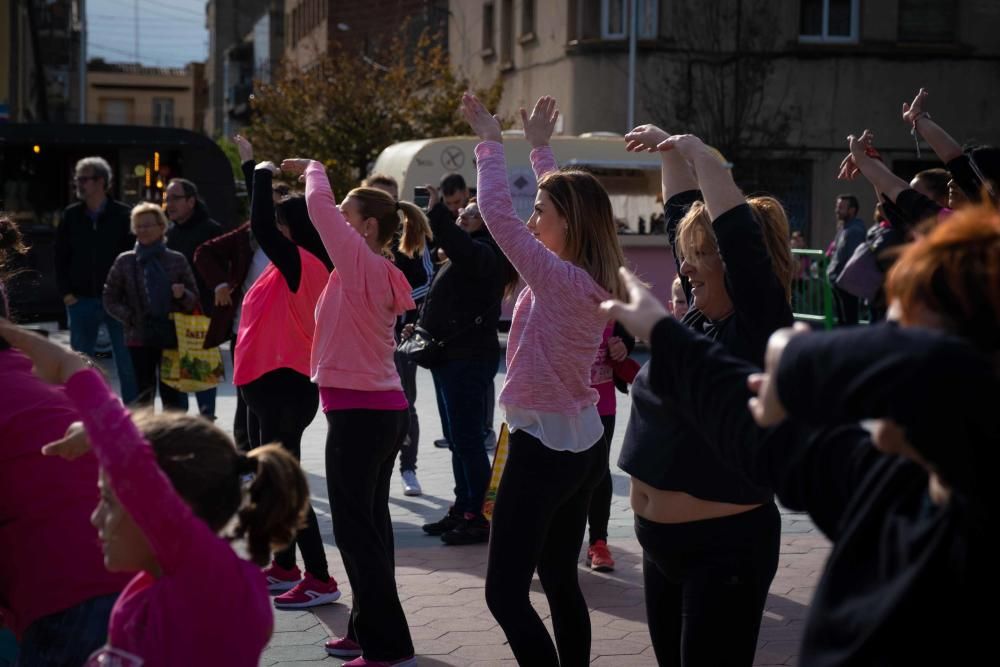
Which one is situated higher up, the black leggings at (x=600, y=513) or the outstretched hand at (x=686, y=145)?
the outstretched hand at (x=686, y=145)

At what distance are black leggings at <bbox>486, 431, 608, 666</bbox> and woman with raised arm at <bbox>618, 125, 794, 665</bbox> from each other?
17.6 inches

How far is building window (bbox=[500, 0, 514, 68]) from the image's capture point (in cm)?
3372

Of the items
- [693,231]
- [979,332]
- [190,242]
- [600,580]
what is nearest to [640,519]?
[693,231]

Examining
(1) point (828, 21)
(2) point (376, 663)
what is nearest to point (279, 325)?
(2) point (376, 663)

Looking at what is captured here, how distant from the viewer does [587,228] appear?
14.6 ft

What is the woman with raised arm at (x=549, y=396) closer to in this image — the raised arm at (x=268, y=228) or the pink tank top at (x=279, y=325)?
the raised arm at (x=268, y=228)

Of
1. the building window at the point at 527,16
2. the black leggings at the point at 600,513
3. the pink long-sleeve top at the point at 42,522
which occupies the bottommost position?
the black leggings at the point at 600,513

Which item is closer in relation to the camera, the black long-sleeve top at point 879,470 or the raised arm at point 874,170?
the black long-sleeve top at point 879,470

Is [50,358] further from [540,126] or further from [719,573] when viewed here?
[540,126]

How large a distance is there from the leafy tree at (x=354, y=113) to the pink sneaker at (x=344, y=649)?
2494cm

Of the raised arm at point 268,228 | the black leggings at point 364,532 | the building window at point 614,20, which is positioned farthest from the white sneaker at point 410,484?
the building window at point 614,20

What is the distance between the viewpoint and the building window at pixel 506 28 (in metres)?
33.7

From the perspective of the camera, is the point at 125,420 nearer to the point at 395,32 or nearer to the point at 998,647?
the point at 998,647

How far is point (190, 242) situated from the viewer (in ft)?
35.3
